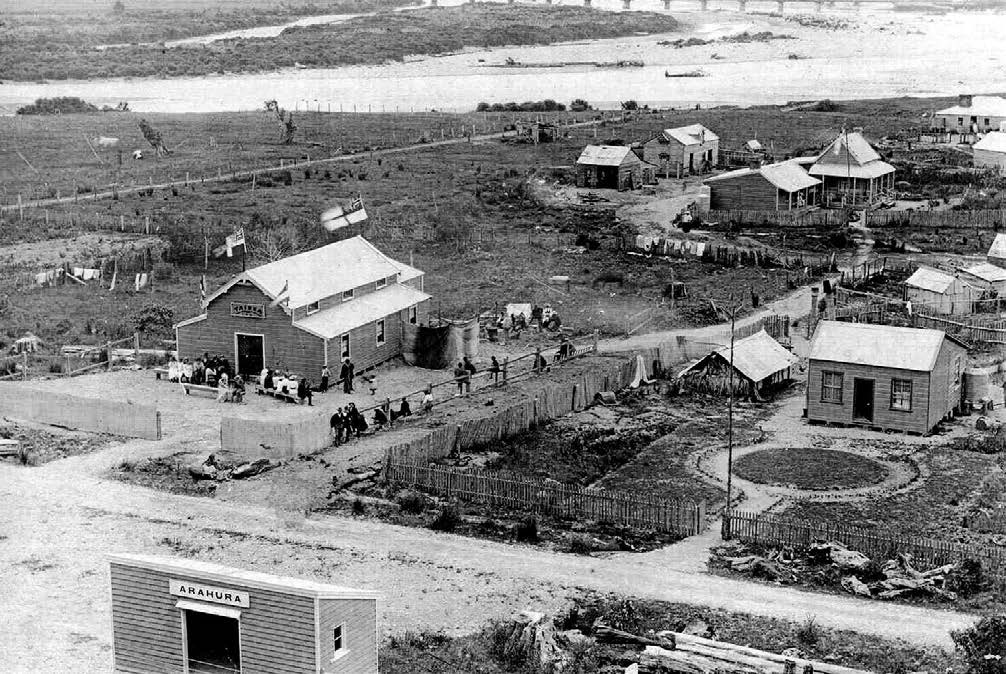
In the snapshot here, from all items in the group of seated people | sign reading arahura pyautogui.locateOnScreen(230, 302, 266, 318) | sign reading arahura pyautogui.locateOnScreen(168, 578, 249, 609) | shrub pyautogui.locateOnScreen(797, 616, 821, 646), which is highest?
sign reading arahura pyautogui.locateOnScreen(168, 578, 249, 609)

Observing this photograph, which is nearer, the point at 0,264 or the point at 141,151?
the point at 0,264

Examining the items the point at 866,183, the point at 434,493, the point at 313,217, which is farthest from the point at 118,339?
the point at 866,183

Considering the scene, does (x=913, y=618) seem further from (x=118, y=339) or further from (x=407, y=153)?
(x=407, y=153)

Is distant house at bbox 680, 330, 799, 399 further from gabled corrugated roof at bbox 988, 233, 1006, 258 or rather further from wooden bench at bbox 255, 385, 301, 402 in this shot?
gabled corrugated roof at bbox 988, 233, 1006, 258

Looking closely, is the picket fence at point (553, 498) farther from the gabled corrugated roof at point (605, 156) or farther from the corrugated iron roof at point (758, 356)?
the gabled corrugated roof at point (605, 156)

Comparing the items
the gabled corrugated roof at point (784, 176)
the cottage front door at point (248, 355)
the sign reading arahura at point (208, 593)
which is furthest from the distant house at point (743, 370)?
the gabled corrugated roof at point (784, 176)

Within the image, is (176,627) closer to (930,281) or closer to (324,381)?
(324,381)

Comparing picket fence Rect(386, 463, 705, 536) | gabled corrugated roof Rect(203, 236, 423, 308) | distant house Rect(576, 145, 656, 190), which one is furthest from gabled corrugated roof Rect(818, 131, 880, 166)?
picket fence Rect(386, 463, 705, 536)
